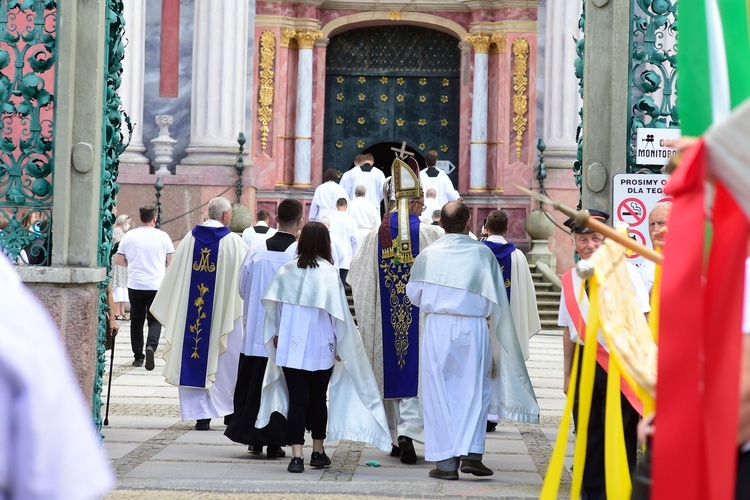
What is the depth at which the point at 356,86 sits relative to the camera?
84.7ft

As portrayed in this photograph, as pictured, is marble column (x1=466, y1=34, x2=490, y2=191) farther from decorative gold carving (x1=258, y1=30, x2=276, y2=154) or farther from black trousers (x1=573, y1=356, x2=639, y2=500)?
black trousers (x1=573, y1=356, x2=639, y2=500)

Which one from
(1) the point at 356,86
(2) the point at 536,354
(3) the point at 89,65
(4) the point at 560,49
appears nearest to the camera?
(3) the point at 89,65

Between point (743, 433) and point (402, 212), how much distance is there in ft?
20.8

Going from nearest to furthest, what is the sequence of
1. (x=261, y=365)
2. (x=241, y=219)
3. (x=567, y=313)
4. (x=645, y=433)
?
1. (x=645, y=433)
2. (x=567, y=313)
3. (x=261, y=365)
4. (x=241, y=219)

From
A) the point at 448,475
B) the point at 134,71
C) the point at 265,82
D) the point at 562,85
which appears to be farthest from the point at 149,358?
the point at 562,85

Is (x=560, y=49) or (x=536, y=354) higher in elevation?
(x=560, y=49)

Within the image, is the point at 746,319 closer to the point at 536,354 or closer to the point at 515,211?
the point at 536,354

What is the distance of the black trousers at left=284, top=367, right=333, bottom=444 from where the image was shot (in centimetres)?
819

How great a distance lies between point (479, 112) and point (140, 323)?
1234 cm

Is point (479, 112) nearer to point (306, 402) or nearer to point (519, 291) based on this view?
point (519, 291)

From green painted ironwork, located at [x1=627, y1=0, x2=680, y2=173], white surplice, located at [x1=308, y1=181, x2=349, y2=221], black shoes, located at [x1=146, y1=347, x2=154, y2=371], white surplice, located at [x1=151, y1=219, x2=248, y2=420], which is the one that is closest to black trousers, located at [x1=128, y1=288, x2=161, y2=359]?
black shoes, located at [x1=146, y1=347, x2=154, y2=371]

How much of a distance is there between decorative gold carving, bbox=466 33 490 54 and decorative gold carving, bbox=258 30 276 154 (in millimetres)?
3740

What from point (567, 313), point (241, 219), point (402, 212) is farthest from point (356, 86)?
point (567, 313)

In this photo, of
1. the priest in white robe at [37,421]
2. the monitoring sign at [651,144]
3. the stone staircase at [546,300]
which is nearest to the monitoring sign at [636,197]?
the monitoring sign at [651,144]
